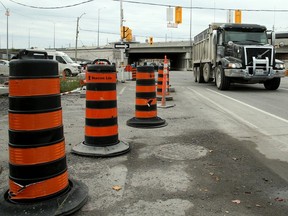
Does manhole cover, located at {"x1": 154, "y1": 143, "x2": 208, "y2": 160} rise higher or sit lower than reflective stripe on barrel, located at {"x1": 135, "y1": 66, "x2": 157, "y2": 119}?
lower

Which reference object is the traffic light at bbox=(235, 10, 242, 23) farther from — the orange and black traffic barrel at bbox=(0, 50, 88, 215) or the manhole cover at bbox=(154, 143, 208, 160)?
the orange and black traffic barrel at bbox=(0, 50, 88, 215)

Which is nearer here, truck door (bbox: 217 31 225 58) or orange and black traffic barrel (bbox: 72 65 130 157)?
orange and black traffic barrel (bbox: 72 65 130 157)

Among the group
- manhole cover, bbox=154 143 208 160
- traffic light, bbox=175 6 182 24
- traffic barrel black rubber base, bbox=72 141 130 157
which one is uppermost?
traffic light, bbox=175 6 182 24

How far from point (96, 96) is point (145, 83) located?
2199mm

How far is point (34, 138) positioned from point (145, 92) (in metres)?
4.22

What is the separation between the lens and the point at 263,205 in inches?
133

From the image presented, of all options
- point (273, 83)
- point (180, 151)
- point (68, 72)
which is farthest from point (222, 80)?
point (68, 72)

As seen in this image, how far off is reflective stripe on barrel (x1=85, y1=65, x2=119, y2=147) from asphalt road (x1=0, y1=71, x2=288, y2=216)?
0.40 metres

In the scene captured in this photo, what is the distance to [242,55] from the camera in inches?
606

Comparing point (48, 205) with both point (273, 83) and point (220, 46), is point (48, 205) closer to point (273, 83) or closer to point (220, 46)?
point (220, 46)

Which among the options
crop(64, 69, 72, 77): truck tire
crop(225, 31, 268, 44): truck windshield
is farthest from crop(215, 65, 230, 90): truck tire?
crop(64, 69, 72, 77): truck tire

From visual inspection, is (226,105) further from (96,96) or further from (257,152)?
(96,96)

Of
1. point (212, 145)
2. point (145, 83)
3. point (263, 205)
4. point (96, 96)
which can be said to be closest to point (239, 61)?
point (145, 83)

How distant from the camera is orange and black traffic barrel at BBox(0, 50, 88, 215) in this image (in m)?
3.04
